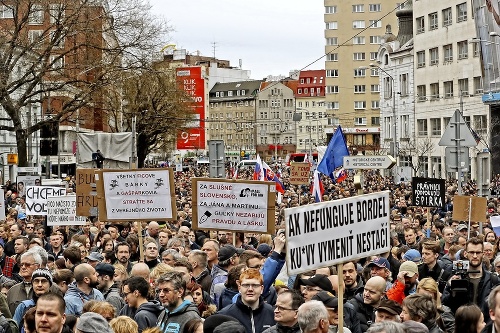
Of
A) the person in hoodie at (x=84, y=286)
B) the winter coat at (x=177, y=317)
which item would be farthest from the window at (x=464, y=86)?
the winter coat at (x=177, y=317)

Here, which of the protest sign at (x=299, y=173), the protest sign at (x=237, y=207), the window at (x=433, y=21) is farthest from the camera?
the window at (x=433, y=21)

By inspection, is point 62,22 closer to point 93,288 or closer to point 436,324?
point 93,288

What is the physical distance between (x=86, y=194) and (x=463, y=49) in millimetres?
47852

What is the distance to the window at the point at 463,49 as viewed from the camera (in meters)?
63.8

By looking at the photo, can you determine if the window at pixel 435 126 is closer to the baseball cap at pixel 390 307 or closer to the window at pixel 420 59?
the window at pixel 420 59

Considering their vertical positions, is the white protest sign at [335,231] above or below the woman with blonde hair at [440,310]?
above

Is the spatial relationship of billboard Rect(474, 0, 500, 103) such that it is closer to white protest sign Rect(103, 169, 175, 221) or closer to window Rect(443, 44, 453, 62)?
window Rect(443, 44, 453, 62)

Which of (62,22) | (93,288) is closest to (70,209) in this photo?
(93,288)

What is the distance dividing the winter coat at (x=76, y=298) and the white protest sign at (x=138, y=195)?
3.63 m

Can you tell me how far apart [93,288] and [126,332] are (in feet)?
9.94

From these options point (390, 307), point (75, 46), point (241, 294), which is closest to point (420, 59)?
point (75, 46)

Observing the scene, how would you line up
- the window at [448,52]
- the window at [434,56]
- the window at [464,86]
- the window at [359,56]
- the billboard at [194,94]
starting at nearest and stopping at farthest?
the window at [464,86] → the window at [448,52] → the window at [434,56] → the billboard at [194,94] → the window at [359,56]

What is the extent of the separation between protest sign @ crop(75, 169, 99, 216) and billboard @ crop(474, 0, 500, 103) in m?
29.9

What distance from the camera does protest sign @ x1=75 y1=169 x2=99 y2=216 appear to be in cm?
1936
